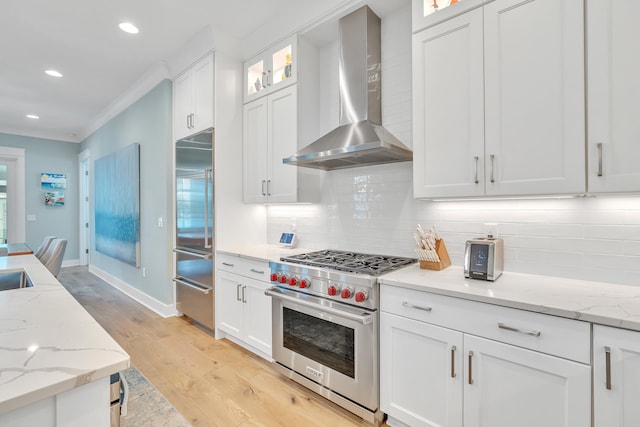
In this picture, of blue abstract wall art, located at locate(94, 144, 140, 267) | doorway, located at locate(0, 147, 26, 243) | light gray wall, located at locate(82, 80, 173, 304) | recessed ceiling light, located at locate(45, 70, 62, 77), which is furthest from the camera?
doorway, located at locate(0, 147, 26, 243)

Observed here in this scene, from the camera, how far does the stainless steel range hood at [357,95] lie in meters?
2.28

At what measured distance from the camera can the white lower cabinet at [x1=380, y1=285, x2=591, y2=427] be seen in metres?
1.26

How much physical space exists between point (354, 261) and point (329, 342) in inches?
22.4

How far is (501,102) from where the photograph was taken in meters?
1.65

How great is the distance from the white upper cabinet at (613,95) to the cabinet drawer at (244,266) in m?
2.11

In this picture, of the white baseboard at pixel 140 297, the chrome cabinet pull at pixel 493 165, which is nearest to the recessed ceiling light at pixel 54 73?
the white baseboard at pixel 140 297

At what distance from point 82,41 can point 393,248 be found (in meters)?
3.68

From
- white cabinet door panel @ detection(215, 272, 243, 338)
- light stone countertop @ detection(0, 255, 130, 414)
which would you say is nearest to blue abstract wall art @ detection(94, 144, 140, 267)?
white cabinet door panel @ detection(215, 272, 243, 338)

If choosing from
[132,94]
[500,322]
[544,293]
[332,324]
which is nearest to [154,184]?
[132,94]

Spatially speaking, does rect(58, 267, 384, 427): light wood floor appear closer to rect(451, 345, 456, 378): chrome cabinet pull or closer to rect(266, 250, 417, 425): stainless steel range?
rect(266, 250, 417, 425): stainless steel range

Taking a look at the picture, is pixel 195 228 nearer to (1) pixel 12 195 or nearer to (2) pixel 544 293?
(2) pixel 544 293

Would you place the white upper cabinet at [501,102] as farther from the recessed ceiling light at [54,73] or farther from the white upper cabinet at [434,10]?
the recessed ceiling light at [54,73]

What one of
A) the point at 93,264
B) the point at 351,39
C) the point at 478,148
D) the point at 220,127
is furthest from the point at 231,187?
the point at 93,264

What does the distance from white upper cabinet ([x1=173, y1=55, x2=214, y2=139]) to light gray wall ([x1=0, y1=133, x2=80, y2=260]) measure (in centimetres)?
497
